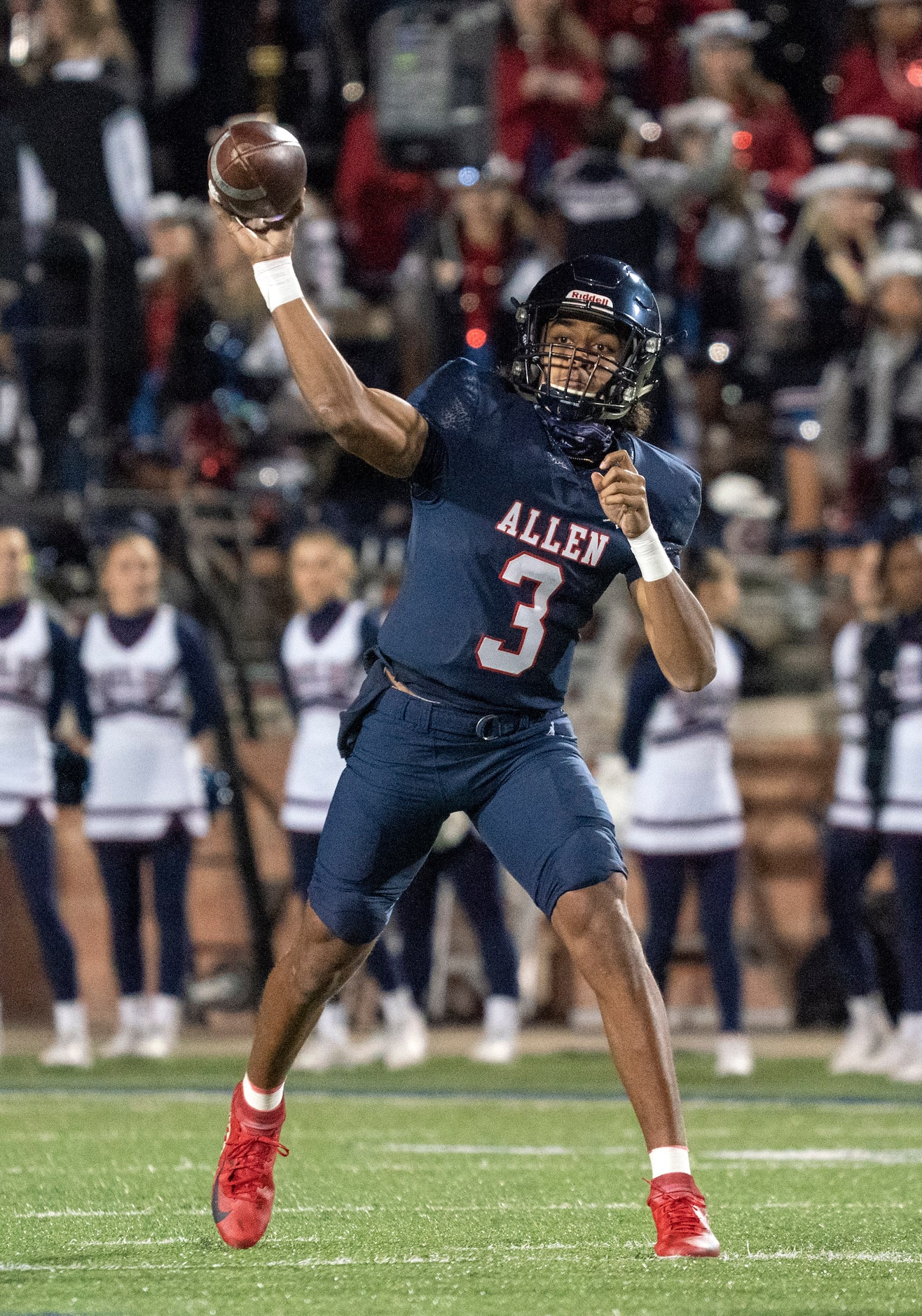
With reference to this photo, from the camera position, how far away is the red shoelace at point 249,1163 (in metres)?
4.17

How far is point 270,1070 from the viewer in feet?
14.0

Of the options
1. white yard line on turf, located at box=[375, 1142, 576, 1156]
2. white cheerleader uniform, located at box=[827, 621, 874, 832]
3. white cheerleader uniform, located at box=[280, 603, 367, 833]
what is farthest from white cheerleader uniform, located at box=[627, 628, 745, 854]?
white yard line on turf, located at box=[375, 1142, 576, 1156]

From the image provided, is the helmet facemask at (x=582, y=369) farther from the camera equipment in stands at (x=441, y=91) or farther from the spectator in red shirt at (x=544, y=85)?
the camera equipment in stands at (x=441, y=91)

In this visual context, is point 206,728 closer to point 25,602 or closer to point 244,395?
point 25,602

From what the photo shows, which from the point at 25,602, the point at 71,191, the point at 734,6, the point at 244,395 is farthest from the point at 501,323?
the point at 734,6

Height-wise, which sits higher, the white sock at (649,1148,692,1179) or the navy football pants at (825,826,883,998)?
the white sock at (649,1148,692,1179)

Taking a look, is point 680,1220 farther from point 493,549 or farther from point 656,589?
point 493,549

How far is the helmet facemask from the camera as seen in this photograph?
4164mm

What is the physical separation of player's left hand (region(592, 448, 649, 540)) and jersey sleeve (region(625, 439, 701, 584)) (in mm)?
198

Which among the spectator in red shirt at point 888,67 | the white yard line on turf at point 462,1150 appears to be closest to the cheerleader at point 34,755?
the white yard line on turf at point 462,1150

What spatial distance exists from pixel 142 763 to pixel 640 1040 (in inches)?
201

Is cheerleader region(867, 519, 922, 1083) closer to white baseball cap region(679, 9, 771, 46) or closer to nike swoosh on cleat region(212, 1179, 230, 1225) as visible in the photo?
nike swoosh on cleat region(212, 1179, 230, 1225)

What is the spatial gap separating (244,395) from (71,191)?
130 centimetres

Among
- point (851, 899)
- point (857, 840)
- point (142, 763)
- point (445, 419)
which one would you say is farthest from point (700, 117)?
point (445, 419)
